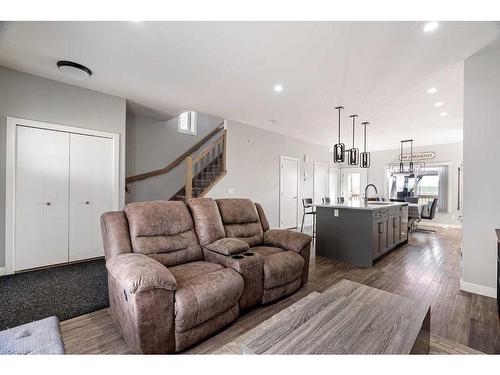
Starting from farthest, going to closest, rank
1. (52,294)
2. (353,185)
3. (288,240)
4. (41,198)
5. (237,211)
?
(353,185) < (41,198) < (237,211) < (288,240) < (52,294)

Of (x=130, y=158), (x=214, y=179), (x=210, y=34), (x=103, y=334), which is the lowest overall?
(x=103, y=334)

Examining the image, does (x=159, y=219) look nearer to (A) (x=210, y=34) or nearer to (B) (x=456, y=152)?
(A) (x=210, y=34)

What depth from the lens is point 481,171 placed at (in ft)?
8.32

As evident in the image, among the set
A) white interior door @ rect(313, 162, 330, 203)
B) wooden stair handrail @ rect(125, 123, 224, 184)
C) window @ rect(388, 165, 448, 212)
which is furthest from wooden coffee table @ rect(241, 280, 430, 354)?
window @ rect(388, 165, 448, 212)

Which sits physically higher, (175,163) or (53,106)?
(53,106)

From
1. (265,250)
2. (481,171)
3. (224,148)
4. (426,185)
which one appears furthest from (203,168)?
(426,185)

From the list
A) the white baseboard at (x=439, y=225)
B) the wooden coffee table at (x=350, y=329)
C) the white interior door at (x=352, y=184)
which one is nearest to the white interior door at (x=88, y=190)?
the wooden coffee table at (x=350, y=329)

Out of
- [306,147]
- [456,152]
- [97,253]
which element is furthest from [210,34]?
[456,152]

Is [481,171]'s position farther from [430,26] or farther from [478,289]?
[430,26]

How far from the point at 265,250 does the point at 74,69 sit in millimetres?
3148

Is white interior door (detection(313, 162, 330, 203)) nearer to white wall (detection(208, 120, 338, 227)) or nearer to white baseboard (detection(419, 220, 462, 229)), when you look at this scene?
white wall (detection(208, 120, 338, 227))

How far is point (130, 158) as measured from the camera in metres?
5.05

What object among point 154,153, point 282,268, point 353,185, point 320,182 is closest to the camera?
point 282,268
